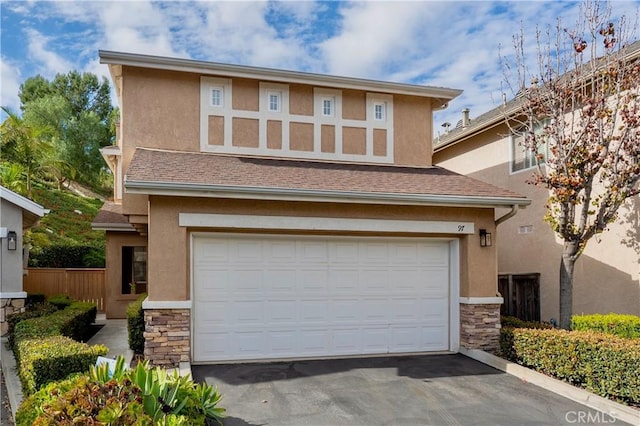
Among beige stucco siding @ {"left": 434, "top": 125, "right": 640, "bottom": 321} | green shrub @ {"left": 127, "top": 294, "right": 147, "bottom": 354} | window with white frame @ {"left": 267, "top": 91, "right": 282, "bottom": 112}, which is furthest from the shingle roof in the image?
beige stucco siding @ {"left": 434, "top": 125, "right": 640, "bottom": 321}

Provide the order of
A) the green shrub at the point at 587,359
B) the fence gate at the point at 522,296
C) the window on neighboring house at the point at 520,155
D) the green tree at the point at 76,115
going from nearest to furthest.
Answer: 1. the green shrub at the point at 587,359
2. the fence gate at the point at 522,296
3. the window on neighboring house at the point at 520,155
4. the green tree at the point at 76,115

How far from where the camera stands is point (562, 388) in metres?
6.61

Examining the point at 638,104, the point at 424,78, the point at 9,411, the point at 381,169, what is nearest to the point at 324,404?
the point at 9,411

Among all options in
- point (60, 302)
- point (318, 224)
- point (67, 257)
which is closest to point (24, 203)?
point (60, 302)

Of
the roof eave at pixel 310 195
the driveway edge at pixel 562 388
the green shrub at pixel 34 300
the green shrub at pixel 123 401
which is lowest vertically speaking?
the driveway edge at pixel 562 388

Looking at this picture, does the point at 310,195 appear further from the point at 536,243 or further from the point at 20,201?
the point at 20,201

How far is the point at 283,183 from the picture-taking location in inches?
317

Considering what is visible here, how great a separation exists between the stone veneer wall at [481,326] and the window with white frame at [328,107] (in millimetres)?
5252

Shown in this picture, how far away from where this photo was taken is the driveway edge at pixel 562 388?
18.8ft

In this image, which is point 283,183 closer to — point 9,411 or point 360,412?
point 360,412

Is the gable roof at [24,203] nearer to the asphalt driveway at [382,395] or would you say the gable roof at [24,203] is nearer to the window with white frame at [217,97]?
the window with white frame at [217,97]

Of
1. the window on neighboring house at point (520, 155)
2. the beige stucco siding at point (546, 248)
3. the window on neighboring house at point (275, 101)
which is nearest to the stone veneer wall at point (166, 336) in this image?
the window on neighboring house at point (275, 101)

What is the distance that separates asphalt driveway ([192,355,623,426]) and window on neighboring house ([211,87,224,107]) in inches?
222

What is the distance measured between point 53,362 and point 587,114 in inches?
382
